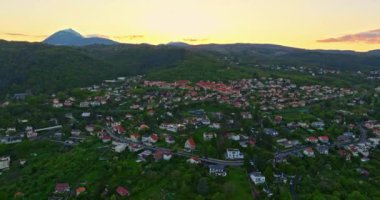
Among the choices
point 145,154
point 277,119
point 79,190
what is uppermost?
point 277,119

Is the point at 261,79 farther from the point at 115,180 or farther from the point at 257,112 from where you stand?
the point at 115,180

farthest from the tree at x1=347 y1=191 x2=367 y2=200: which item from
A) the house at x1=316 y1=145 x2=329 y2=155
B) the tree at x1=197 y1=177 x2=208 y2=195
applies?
the tree at x1=197 y1=177 x2=208 y2=195

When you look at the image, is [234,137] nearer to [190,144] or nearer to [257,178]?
[190,144]

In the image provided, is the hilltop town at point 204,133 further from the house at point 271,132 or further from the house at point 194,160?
the house at point 271,132

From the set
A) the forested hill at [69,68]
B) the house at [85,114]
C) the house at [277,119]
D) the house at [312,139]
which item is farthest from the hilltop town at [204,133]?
the forested hill at [69,68]

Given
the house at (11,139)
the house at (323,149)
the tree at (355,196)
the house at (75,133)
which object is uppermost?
the house at (323,149)

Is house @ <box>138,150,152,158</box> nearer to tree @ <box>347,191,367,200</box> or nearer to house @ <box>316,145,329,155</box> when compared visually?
house @ <box>316,145,329,155</box>

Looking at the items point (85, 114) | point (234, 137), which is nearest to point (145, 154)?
point (234, 137)
